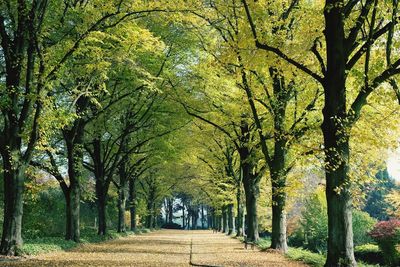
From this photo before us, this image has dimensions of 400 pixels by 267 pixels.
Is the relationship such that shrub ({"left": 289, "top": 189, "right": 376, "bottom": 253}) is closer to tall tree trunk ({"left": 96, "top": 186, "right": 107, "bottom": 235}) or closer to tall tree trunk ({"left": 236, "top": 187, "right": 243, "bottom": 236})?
tall tree trunk ({"left": 236, "top": 187, "right": 243, "bottom": 236})

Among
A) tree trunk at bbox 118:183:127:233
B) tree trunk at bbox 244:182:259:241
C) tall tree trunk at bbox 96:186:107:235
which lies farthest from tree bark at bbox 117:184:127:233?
tree trunk at bbox 244:182:259:241

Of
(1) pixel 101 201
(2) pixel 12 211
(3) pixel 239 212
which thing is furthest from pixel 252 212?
(2) pixel 12 211

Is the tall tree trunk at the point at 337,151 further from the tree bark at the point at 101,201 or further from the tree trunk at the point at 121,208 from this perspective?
the tree trunk at the point at 121,208

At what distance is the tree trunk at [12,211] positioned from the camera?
13.5 m

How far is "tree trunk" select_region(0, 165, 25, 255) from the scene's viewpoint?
13.5 meters

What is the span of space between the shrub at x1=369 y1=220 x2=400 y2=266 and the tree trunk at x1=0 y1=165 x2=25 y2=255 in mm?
19134

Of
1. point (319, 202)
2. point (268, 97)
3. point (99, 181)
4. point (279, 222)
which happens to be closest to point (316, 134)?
point (268, 97)

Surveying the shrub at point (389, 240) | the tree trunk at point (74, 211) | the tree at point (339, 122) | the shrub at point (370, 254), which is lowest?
the shrub at point (370, 254)

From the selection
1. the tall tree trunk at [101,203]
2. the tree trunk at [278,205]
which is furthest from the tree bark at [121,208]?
the tree trunk at [278,205]

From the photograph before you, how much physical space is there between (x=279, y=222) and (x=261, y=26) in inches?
338

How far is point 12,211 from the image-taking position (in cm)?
1377

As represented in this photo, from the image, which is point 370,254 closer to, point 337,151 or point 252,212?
point 252,212

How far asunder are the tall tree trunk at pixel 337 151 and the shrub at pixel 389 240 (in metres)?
15.4

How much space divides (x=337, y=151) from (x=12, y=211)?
394 inches
